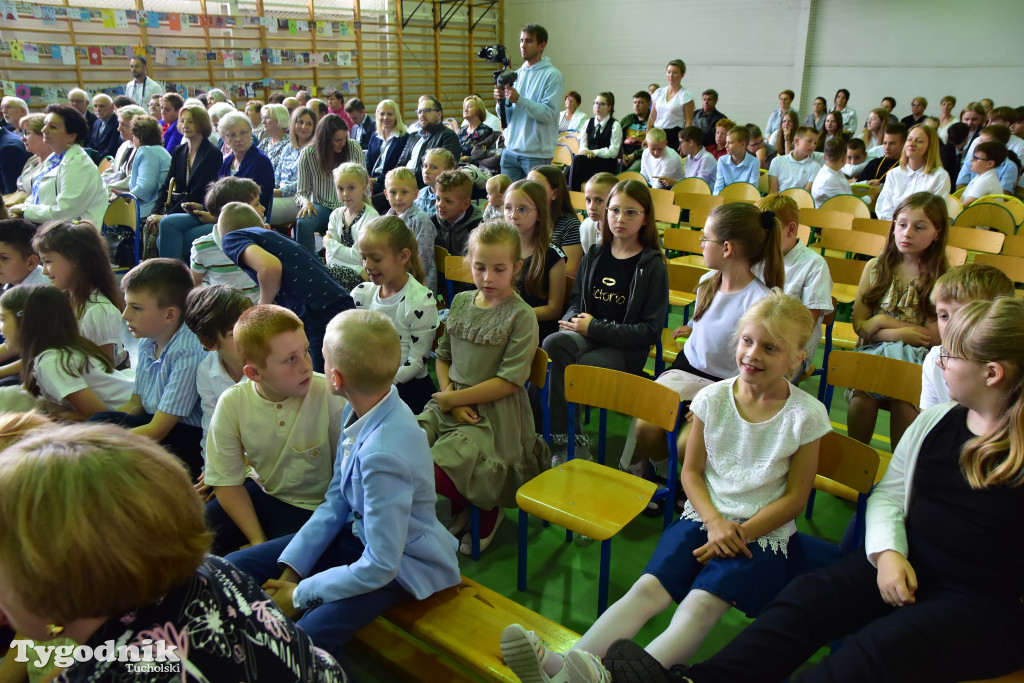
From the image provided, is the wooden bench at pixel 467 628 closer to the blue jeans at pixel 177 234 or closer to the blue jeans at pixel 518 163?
the blue jeans at pixel 177 234

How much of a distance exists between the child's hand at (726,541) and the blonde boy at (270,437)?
103cm

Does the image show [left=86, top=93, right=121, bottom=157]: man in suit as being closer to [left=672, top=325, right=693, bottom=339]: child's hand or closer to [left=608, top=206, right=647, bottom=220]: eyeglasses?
[left=608, top=206, right=647, bottom=220]: eyeglasses

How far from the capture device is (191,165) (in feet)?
15.7

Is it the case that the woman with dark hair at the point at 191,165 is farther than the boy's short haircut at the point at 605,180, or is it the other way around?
the woman with dark hair at the point at 191,165

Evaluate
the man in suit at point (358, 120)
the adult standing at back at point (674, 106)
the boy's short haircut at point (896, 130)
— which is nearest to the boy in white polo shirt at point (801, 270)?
the boy's short haircut at point (896, 130)

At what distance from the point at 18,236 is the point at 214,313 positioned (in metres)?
1.55

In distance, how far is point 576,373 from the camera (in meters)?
2.20

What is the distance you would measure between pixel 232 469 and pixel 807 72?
1114cm

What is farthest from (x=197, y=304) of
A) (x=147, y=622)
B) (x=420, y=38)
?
(x=420, y=38)

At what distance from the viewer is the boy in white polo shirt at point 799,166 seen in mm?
5727

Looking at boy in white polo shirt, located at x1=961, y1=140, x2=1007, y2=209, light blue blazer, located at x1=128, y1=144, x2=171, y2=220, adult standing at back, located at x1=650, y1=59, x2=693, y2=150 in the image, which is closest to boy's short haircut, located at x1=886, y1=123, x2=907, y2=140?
boy in white polo shirt, located at x1=961, y1=140, x2=1007, y2=209

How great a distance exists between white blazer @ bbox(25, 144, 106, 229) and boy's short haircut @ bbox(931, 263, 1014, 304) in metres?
4.61

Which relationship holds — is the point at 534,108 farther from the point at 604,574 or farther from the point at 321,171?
the point at 604,574

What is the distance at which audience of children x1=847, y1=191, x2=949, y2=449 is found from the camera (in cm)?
250
